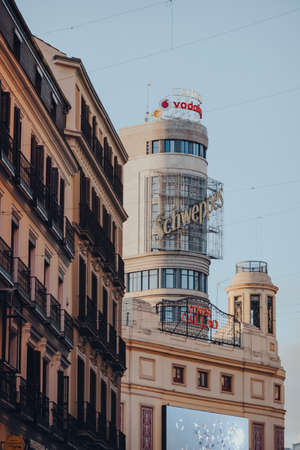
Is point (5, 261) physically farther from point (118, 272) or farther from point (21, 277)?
point (118, 272)

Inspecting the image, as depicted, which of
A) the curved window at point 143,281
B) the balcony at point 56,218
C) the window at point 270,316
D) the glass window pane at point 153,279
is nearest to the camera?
the balcony at point 56,218

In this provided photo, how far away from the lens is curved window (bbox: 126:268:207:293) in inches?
4902

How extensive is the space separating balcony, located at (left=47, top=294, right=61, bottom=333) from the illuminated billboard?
4578 centimetres

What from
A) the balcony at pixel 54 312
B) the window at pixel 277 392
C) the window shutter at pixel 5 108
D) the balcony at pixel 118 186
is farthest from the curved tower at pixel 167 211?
the window shutter at pixel 5 108

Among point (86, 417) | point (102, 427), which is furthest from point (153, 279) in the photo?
point (86, 417)

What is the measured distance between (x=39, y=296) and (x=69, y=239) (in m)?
6.72

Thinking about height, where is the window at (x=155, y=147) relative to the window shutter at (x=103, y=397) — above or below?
above

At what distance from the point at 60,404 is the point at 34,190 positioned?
8682mm

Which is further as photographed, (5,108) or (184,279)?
(184,279)

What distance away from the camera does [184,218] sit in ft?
417

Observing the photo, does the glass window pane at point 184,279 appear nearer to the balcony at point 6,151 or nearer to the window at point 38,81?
the window at point 38,81

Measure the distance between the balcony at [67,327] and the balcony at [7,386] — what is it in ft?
28.0

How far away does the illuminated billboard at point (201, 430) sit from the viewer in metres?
93.6

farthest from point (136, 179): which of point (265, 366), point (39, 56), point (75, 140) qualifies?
point (39, 56)
